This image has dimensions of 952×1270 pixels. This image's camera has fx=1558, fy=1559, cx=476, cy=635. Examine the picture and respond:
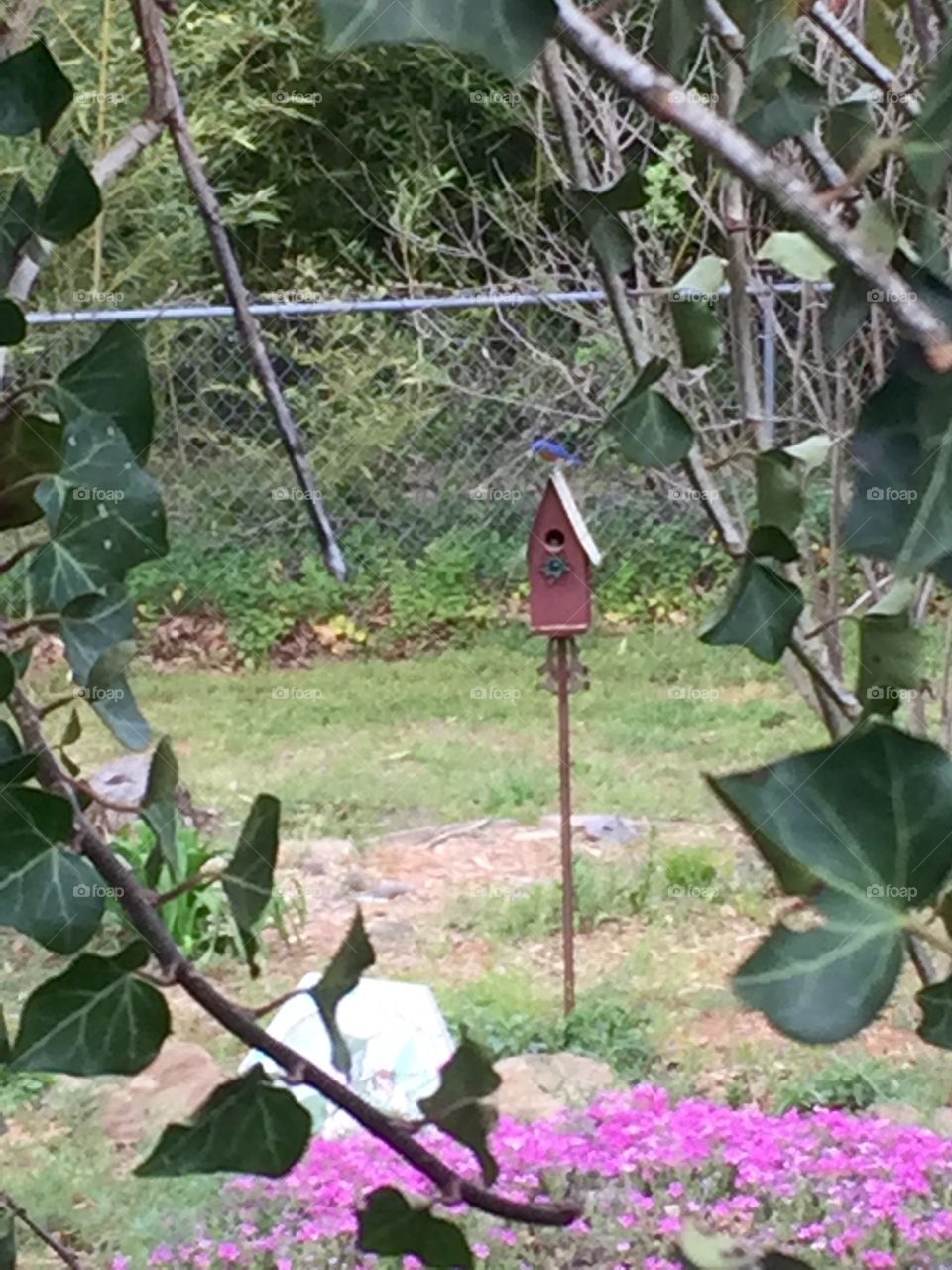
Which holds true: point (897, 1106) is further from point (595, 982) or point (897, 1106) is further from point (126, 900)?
point (126, 900)

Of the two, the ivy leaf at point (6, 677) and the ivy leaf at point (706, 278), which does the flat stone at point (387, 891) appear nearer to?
the ivy leaf at point (706, 278)

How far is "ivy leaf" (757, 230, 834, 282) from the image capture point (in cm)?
32

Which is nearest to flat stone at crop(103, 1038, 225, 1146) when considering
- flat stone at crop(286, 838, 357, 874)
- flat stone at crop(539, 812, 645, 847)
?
flat stone at crop(286, 838, 357, 874)

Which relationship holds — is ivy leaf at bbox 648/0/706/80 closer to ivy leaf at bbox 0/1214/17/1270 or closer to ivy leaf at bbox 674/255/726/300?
ivy leaf at bbox 674/255/726/300

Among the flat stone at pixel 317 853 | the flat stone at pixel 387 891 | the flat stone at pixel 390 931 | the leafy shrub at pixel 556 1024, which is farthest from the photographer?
the flat stone at pixel 317 853

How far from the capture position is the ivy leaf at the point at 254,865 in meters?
0.29

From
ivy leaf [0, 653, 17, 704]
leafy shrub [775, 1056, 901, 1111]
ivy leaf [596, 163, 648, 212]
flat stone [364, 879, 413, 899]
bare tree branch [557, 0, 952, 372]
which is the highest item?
ivy leaf [596, 163, 648, 212]

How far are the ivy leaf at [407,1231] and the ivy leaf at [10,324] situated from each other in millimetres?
151

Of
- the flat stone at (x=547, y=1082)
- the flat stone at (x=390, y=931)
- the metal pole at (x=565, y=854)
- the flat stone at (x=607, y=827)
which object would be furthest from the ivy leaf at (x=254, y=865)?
the flat stone at (x=607, y=827)

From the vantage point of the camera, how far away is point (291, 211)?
4.66 metres

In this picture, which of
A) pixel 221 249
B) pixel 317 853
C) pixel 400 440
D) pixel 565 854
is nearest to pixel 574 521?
pixel 565 854

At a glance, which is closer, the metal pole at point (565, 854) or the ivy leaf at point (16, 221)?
the ivy leaf at point (16, 221)

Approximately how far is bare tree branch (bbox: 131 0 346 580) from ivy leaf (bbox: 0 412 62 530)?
3.8 inches

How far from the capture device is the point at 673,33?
0.29 metres
